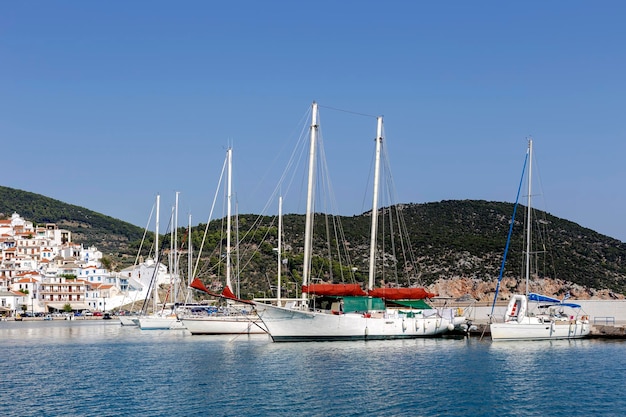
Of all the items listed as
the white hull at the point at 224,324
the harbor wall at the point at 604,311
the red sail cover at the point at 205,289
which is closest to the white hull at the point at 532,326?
the harbor wall at the point at 604,311

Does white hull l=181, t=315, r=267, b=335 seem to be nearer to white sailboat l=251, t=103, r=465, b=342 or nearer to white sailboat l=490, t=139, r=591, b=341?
white sailboat l=251, t=103, r=465, b=342

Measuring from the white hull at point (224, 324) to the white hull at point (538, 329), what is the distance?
1734cm

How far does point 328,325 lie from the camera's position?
48875 millimetres

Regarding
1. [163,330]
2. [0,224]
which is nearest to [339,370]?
[163,330]

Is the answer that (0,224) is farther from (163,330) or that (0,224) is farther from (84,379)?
(84,379)

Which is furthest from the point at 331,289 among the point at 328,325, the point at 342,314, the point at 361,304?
the point at 361,304

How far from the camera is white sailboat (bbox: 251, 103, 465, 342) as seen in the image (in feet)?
159

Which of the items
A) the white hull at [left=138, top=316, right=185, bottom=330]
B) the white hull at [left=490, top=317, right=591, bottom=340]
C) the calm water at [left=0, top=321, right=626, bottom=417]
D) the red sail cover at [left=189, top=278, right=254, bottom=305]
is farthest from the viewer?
the white hull at [left=138, top=316, right=185, bottom=330]

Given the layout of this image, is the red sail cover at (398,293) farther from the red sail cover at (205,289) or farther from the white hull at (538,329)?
the red sail cover at (205,289)

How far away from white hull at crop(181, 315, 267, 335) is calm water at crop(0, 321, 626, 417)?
7.18m

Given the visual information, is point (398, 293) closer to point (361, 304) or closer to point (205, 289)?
point (361, 304)

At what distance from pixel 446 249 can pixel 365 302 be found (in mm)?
65810

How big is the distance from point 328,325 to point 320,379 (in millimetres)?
14671

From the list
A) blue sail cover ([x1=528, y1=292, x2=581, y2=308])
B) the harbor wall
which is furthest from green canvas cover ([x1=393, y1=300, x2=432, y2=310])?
the harbor wall
